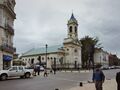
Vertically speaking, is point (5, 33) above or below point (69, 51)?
→ below

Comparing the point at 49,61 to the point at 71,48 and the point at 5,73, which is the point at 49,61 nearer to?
the point at 71,48

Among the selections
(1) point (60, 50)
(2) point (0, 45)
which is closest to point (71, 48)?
(1) point (60, 50)

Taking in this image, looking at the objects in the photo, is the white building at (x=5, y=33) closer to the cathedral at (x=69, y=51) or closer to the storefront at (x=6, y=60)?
the storefront at (x=6, y=60)

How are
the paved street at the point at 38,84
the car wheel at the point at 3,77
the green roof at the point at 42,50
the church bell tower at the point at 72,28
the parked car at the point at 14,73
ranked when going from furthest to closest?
the green roof at the point at 42,50
the church bell tower at the point at 72,28
the parked car at the point at 14,73
the car wheel at the point at 3,77
the paved street at the point at 38,84

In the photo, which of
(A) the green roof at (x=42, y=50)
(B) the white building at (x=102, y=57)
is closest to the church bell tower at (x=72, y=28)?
(A) the green roof at (x=42, y=50)

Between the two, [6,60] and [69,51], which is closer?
[6,60]

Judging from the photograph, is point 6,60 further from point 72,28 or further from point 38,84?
point 72,28

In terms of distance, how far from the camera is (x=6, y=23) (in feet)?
157

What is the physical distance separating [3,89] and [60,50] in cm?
8983

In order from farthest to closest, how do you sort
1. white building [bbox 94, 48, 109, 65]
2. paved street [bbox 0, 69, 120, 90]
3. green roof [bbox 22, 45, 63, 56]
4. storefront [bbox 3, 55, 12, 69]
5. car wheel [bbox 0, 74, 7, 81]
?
white building [bbox 94, 48, 109, 65]
green roof [bbox 22, 45, 63, 56]
storefront [bbox 3, 55, 12, 69]
car wheel [bbox 0, 74, 7, 81]
paved street [bbox 0, 69, 120, 90]

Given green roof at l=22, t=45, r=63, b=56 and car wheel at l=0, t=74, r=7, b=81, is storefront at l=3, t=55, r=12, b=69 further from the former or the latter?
green roof at l=22, t=45, r=63, b=56

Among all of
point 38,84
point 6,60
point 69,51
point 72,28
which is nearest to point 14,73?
point 38,84

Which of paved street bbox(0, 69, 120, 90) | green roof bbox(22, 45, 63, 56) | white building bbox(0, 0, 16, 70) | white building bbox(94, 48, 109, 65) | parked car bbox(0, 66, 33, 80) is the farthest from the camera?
white building bbox(94, 48, 109, 65)

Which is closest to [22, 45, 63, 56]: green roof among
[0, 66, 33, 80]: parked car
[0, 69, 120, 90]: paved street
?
[0, 66, 33, 80]: parked car
